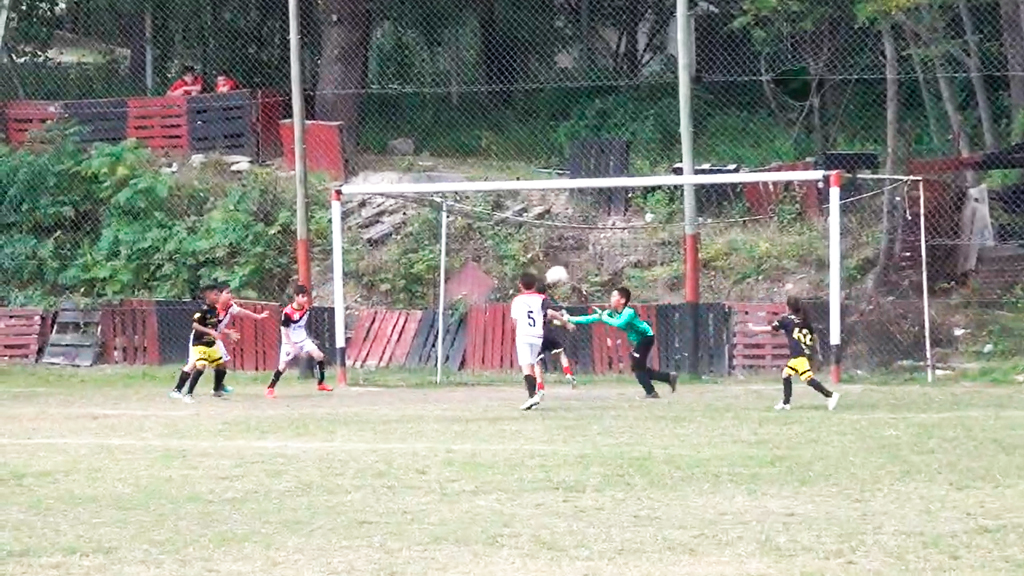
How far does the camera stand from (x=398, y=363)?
20734 millimetres

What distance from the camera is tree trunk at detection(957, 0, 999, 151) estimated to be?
883 inches

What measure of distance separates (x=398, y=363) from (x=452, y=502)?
10.6 metres

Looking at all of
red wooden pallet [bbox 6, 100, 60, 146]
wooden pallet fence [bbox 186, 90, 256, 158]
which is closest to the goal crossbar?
wooden pallet fence [bbox 186, 90, 256, 158]

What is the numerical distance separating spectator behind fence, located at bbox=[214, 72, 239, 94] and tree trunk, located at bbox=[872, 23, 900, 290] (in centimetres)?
1074

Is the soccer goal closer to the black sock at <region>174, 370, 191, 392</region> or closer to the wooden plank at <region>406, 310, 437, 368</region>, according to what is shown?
the wooden plank at <region>406, 310, 437, 368</region>

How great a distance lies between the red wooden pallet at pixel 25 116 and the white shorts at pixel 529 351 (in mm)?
12549

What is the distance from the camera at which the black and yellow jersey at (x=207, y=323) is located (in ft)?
58.1

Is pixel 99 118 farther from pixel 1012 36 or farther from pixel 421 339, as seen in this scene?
pixel 1012 36

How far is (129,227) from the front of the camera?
956 inches

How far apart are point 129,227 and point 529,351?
33.9 ft

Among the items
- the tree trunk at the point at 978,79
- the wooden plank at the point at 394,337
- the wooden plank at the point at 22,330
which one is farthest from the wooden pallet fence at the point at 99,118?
the tree trunk at the point at 978,79

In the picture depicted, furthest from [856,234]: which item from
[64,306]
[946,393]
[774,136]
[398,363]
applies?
[64,306]

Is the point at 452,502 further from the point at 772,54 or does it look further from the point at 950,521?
the point at 772,54

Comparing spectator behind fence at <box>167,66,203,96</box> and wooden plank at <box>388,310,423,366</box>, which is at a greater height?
spectator behind fence at <box>167,66,203,96</box>
